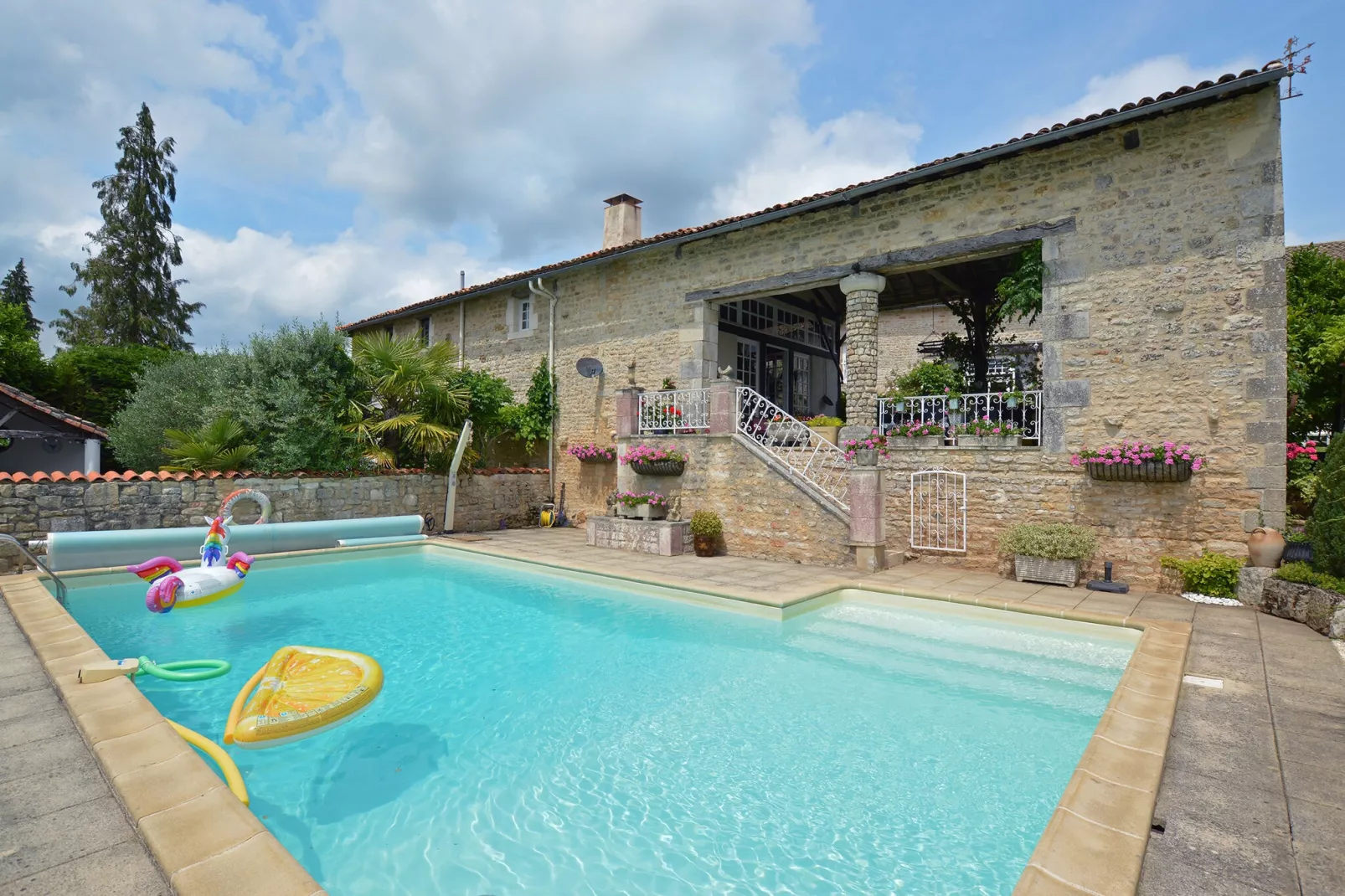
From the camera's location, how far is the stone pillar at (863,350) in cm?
1034

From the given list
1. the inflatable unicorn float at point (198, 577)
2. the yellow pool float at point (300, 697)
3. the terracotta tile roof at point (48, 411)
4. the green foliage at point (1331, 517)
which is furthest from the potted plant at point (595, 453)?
the terracotta tile roof at point (48, 411)

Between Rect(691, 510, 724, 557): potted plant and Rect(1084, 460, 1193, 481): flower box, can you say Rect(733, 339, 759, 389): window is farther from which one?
Rect(1084, 460, 1193, 481): flower box

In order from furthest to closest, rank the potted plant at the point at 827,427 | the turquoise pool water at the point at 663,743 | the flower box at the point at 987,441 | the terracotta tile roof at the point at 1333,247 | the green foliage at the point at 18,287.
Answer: the green foliage at the point at 18,287
the terracotta tile roof at the point at 1333,247
the potted plant at the point at 827,427
the flower box at the point at 987,441
the turquoise pool water at the point at 663,743

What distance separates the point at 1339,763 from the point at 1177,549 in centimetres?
541

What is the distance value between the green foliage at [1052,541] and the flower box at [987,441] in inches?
47.1

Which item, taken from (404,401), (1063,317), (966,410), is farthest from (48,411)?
(1063,317)

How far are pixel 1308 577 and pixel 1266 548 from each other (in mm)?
867

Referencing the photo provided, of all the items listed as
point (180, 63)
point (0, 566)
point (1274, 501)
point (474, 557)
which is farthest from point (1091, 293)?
point (0, 566)

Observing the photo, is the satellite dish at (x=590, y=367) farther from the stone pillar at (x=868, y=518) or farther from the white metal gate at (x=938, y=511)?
the white metal gate at (x=938, y=511)

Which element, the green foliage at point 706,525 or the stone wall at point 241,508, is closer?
the stone wall at point 241,508

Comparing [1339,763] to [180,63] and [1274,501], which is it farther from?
[180,63]

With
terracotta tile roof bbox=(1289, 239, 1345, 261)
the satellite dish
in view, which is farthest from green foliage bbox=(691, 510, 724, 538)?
terracotta tile roof bbox=(1289, 239, 1345, 261)

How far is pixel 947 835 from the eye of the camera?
3.08 m

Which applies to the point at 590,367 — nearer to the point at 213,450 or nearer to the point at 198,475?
the point at 213,450
